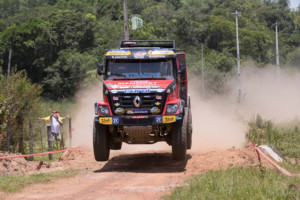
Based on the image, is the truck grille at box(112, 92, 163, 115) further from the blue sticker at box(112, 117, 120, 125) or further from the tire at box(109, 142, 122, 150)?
the tire at box(109, 142, 122, 150)

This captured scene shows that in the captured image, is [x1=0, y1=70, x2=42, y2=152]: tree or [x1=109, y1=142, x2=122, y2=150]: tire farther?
[x1=0, y1=70, x2=42, y2=152]: tree

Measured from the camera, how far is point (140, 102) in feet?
41.6

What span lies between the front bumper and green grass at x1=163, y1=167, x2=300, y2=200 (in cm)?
211

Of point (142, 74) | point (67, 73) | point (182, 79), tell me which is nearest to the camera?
point (142, 74)

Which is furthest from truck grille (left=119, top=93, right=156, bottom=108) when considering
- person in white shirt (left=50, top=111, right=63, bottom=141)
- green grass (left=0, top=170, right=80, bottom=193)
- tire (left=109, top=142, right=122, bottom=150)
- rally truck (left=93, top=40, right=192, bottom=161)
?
person in white shirt (left=50, top=111, right=63, bottom=141)

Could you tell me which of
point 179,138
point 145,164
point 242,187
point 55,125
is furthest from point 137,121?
point 55,125

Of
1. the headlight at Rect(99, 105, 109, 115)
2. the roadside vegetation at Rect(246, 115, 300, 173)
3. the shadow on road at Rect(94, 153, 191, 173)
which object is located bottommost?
the roadside vegetation at Rect(246, 115, 300, 173)

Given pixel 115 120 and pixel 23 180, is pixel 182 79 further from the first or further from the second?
pixel 23 180

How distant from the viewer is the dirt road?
32.3ft

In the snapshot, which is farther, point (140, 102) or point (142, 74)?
point (142, 74)

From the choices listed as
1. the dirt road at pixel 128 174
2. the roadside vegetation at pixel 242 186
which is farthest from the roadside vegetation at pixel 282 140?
the roadside vegetation at pixel 242 186

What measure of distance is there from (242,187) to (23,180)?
5166mm

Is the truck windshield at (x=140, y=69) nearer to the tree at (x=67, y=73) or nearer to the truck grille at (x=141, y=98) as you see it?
the truck grille at (x=141, y=98)

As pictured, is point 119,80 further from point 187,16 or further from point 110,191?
point 187,16
